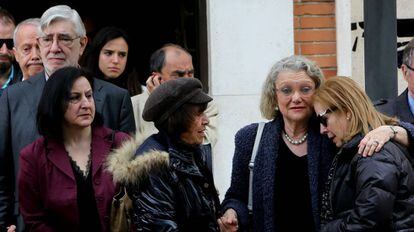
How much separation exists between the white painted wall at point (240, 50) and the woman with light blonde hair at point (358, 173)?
244cm

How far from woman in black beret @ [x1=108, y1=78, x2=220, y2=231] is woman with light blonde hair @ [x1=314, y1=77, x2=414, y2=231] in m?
0.59

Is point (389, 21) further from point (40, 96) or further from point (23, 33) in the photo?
point (23, 33)

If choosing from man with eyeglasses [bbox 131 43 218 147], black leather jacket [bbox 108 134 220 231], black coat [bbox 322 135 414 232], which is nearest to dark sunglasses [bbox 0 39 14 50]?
man with eyeglasses [bbox 131 43 218 147]

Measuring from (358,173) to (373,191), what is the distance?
0.14 m

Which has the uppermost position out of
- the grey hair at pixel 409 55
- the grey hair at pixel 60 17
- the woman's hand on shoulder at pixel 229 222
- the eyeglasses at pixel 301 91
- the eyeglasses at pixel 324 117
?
the grey hair at pixel 60 17

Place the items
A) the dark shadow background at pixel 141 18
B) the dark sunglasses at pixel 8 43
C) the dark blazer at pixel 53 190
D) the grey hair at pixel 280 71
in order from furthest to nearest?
the dark shadow background at pixel 141 18
the dark sunglasses at pixel 8 43
the grey hair at pixel 280 71
the dark blazer at pixel 53 190

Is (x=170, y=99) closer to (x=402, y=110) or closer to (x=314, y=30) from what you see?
(x=402, y=110)

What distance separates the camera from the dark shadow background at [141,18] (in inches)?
316

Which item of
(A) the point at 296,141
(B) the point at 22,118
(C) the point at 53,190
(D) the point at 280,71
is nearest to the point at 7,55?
(B) the point at 22,118

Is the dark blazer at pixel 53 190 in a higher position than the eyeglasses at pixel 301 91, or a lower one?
lower

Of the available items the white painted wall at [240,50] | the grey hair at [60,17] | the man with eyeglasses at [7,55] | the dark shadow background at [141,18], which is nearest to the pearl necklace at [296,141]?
the grey hair at [60,17]

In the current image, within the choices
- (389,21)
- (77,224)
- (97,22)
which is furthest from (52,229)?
(97,22)

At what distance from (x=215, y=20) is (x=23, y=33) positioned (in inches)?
70.5

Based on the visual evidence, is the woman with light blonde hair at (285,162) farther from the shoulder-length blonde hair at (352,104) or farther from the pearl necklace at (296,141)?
the shoulder-length blonde hair at (352,104)
